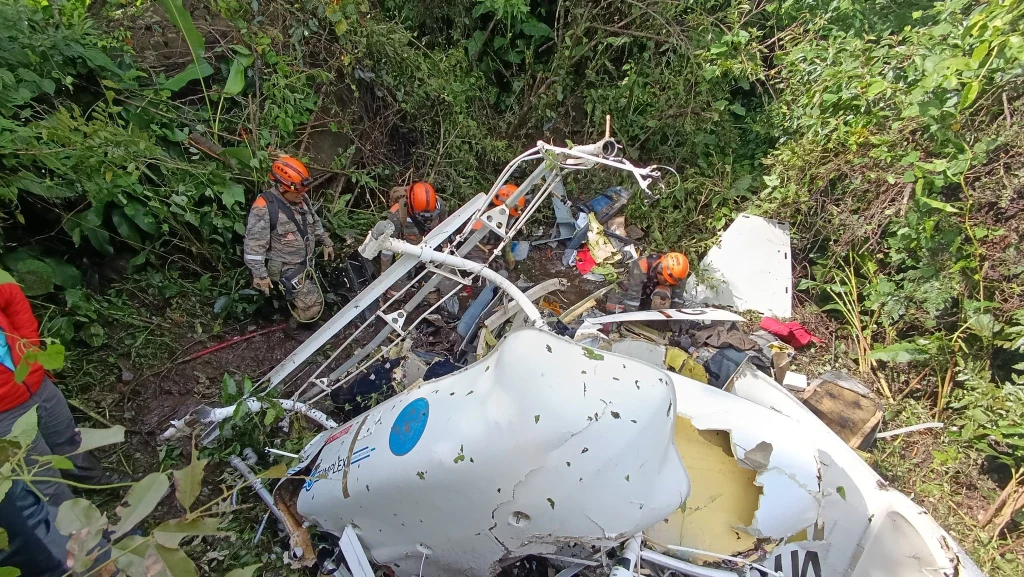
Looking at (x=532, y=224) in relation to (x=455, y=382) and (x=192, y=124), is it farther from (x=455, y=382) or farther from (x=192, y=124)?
(x=455, y=382)

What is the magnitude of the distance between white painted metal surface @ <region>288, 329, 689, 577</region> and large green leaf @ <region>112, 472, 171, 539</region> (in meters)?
0.88

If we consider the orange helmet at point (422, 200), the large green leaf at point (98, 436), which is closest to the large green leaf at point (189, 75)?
the orange helmet at point (422, 200)

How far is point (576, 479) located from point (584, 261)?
12.4 ft

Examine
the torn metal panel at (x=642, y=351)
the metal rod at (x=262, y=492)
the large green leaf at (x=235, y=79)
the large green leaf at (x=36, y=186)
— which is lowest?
the metal rod at (x=262, y=492)

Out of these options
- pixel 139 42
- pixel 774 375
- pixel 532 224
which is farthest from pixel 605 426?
pixel 139 42

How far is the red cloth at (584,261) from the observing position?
17.0 ft

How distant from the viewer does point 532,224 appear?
5504mm

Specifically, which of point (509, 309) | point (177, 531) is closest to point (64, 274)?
point (509, 309)

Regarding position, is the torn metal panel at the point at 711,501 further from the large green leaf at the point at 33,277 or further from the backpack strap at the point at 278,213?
the large green leaf at the point at 33,277

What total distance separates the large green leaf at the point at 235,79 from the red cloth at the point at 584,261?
3568mm

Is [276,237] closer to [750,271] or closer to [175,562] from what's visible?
[175,562]

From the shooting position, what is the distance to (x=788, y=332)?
15.0 feet

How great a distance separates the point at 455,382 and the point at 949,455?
450 centimetres

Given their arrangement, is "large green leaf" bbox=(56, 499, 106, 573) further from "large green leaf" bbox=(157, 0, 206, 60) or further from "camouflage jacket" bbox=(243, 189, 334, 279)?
"large green leaf" bbox=(157, 0, 206, 60)
